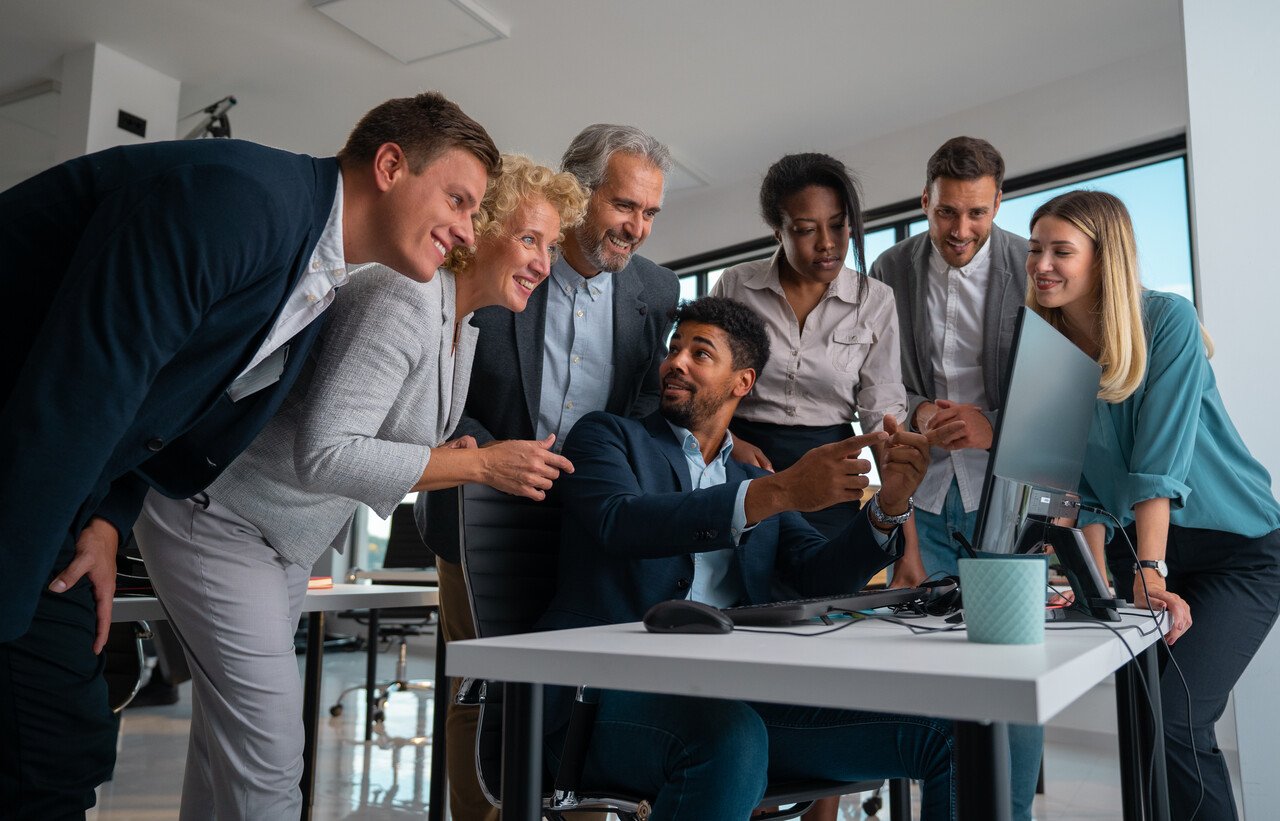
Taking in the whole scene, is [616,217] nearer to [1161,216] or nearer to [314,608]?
[314,608]

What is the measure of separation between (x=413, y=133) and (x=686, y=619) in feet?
2.63

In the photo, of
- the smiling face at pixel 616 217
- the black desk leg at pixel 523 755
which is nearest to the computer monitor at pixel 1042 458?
the black desk leg at pixel 523 755

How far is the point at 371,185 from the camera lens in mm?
1397

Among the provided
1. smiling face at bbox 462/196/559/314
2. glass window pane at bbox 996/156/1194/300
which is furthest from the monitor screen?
glass window pane at bbox 996/156/1194/300

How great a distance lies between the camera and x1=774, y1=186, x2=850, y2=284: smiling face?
2.40m

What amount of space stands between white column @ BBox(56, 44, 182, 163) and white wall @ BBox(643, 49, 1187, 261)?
12.2 ft

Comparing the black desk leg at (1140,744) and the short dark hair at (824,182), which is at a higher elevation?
the short dark hair at (824,182)

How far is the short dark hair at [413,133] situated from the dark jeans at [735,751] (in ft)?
2.68

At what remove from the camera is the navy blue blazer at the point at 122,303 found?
3.22 ft

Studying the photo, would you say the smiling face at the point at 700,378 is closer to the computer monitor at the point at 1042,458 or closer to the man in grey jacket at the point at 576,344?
the man in grey jacket at the point at 576,344

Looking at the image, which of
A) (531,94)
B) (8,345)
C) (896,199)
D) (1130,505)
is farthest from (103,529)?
(896,199)

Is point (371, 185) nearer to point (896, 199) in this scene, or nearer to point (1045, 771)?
point (1045, 771)

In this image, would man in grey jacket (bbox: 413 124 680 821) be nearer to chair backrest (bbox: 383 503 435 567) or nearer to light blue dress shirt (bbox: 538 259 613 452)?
light blue dress shirt (bbox: 538 259 613 452)

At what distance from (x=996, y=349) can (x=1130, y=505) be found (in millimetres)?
644
